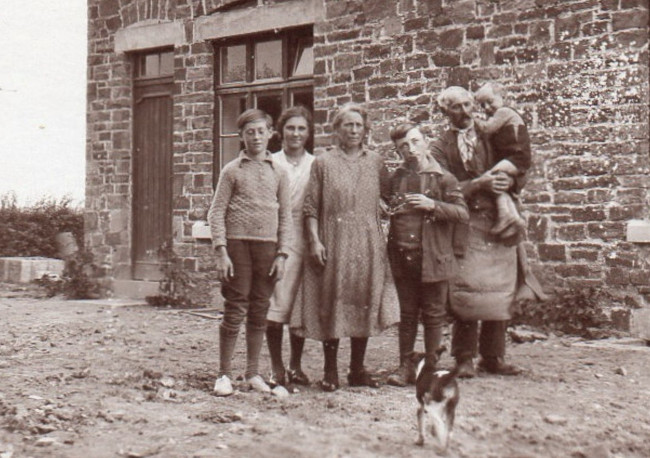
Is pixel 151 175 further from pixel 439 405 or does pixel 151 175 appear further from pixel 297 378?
pixel 439 405

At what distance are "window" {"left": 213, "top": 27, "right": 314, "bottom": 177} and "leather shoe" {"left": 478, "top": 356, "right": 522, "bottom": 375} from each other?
4.46 meters

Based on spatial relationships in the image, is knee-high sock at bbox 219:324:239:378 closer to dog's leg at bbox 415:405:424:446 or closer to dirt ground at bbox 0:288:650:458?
dirt ground at bbox 0:288:650:458

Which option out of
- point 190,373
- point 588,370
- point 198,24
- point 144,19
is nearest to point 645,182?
point 588,370

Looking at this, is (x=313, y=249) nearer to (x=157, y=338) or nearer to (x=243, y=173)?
(x=243, y=173)

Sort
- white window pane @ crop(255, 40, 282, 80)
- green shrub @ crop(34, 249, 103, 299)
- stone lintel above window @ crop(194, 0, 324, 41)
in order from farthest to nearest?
green shrub @ crop(34, 249, 103, 299), white window pane @ crop(255, 40, 282, 80), stone lintel above window @ crop(194, 0, 324, 41)

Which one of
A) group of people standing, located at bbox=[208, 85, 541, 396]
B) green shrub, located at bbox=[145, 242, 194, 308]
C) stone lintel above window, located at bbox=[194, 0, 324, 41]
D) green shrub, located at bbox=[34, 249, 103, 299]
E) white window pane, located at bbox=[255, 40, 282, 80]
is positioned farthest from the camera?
green shrub, located at bbox=[34, 249, 103, 299]

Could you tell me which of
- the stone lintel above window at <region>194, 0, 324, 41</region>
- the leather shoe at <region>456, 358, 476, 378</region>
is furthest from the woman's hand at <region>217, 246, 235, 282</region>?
the stone lintel above window at <region>194, 0, 324, 41</region>

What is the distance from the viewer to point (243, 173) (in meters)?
5.40

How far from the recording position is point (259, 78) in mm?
10414

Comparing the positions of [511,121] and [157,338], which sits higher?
[511,121]

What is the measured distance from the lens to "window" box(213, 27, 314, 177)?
10141 mm

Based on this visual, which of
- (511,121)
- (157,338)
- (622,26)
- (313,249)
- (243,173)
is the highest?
(622,26)

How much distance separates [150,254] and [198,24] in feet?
9.28

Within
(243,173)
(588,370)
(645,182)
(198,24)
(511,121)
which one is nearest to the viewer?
(243,173)
